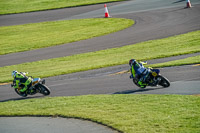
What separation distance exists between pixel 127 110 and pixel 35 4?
35.4 metres

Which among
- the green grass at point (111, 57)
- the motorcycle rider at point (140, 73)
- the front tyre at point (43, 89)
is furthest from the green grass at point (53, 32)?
the motorcycle rider at point (140, 73)

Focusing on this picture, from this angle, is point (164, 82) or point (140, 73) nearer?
point (164, 82)

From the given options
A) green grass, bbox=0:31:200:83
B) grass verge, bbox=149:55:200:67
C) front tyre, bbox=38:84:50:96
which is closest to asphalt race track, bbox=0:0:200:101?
front tyre, bbox=38:84:50:96

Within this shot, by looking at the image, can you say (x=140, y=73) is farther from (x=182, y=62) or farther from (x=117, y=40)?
(x=117, y=40)

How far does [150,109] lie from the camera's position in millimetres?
12562

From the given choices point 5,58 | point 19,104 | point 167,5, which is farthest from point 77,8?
point 19,104

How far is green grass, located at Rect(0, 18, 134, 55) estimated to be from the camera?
30.6 metres

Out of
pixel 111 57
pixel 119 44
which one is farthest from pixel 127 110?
pixel 119 44

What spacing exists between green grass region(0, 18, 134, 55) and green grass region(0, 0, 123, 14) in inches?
243

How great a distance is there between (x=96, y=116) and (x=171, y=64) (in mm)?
7930

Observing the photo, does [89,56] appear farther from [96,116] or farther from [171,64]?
[96,116]

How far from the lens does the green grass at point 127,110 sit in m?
10.9

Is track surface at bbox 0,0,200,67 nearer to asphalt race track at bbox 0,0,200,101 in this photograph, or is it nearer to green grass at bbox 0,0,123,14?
asphalt race track at bbox 0,0,200,101

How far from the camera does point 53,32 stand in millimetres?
33969
